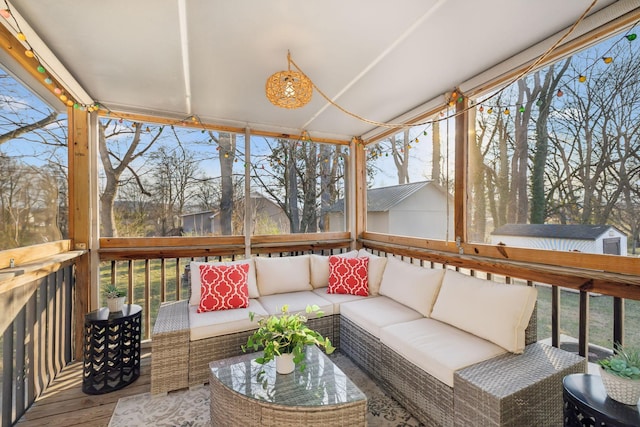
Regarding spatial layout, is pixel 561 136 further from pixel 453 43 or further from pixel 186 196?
pixel 186 196

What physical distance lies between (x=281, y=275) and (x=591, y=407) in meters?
2.69

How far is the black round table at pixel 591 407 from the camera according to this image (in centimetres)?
131

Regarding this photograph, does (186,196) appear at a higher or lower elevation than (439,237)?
higher

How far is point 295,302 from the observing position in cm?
311

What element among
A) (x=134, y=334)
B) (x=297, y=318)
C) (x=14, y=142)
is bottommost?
(x=134, y=334)

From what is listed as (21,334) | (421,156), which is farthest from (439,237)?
(21,334)

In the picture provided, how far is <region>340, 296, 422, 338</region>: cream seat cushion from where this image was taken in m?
2.55

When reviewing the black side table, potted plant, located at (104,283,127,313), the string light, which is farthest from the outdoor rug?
the string light

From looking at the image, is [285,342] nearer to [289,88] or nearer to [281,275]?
[281,275]

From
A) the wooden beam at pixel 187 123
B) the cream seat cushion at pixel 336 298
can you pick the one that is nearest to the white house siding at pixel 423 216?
the cream seat cushion at pixel 336 298

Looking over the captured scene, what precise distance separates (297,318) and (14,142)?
227cm

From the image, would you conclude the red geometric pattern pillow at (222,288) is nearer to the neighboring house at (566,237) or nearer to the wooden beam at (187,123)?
the wooden beam at (187,123)

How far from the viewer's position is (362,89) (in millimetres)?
2998

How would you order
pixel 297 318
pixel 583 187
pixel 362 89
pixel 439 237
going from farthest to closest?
pixel 439 237
pixel 362 89
pixel 583 187
pixel 297 318
